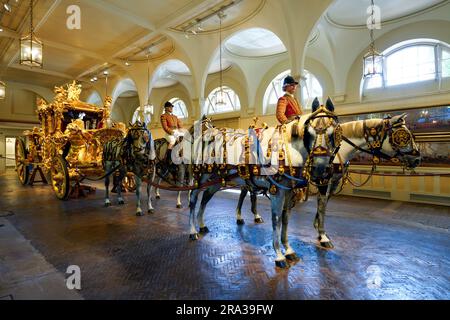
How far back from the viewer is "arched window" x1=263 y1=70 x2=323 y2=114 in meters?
11.4

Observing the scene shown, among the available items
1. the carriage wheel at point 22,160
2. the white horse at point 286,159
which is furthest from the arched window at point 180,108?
the white horse at point 286,159

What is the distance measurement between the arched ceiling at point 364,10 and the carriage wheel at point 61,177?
909 centimetres

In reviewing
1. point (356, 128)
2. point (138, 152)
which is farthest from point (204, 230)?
point (356, 128)

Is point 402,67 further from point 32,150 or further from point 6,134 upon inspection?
point 6,134

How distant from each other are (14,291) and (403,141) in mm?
5062

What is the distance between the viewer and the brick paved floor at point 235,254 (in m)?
2.68

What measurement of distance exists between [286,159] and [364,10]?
7.88 meters

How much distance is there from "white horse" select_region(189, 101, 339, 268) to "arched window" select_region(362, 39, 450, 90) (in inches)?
313

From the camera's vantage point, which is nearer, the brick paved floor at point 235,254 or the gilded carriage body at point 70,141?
the brick paved floor at point 235,254

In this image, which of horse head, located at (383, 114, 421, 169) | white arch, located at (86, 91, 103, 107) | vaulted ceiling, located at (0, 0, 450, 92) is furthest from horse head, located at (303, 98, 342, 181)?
white arch, located at (86, 91, 103, 107)

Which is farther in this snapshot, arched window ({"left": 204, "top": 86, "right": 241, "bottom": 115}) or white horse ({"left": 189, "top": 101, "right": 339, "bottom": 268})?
arched window ({"left": 204, "top": 86, "right": 241, "bottom": 115})

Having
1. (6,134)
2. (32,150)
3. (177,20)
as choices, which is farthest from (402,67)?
(6,134)

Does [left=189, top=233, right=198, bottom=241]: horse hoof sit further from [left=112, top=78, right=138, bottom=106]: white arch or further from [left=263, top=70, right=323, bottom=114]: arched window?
[left=112, top=78, right=138, bottom=106]: white arch

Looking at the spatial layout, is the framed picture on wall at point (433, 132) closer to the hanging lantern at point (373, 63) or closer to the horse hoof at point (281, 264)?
the hanging lantern at point (373, 63)
